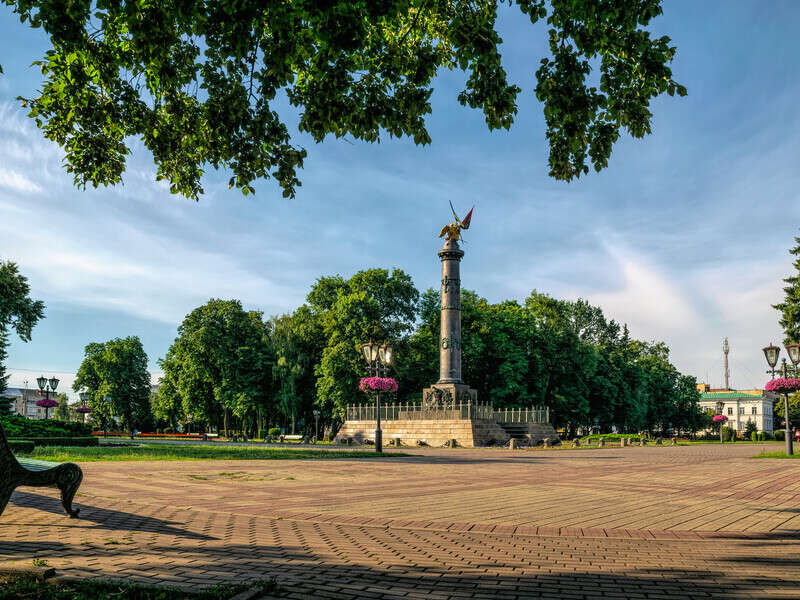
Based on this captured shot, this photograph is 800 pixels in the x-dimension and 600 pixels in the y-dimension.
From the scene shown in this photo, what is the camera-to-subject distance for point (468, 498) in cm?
1038

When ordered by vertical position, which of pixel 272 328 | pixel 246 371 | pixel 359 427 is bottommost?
pixel 359 427

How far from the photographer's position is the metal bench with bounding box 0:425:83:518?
19.3 feet

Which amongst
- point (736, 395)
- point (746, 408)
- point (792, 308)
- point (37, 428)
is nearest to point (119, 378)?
point (37, 428)

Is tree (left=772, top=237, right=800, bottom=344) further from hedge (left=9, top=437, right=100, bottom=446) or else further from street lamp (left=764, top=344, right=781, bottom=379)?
hedge (left=9, top=437, right=100, bottom=446)

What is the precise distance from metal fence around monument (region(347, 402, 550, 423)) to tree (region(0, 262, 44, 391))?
23.1 meters

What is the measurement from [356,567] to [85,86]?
6912 millimetres

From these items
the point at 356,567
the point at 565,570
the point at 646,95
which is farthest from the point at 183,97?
the point at 565,570

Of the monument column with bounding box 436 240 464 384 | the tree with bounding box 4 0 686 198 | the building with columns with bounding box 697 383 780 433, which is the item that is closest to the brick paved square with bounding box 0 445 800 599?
the tree with bounding box 4 0 686 198

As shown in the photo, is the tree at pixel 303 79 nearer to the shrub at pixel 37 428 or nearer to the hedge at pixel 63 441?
the hedge at pixel 63 441

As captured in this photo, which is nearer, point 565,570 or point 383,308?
point 565,570

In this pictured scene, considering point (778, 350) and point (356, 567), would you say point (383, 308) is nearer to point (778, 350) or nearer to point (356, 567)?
point (778, 350)

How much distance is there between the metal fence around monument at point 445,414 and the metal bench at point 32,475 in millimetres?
33495

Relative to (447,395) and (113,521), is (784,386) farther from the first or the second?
(113,521)

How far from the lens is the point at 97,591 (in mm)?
3996
